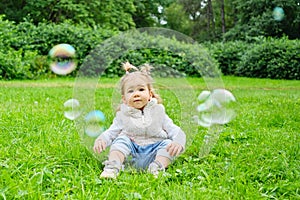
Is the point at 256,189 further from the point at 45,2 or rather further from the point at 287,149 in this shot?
the point at 45,2

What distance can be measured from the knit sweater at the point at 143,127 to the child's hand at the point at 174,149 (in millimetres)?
114

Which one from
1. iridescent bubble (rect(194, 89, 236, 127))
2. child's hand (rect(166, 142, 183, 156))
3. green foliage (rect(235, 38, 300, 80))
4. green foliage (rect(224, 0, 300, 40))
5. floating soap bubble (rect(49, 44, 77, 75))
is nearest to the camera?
child's hand (rect(166, 142, 183, 156))

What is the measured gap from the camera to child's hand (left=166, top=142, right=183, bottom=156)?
250 cm

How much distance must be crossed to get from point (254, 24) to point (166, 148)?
19.7 meters

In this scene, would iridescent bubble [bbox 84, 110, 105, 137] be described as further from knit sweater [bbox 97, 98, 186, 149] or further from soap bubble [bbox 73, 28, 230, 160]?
knit sweater [bbox 97, 98, 186, 149]

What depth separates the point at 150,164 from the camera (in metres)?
2.47

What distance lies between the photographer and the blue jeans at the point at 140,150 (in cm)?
251

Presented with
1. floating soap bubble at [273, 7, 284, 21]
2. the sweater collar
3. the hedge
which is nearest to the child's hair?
Answer: the sweater collar

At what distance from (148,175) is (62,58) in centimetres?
907

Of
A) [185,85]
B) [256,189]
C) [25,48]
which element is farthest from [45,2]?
[256,189]

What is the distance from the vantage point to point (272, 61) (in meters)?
13.7

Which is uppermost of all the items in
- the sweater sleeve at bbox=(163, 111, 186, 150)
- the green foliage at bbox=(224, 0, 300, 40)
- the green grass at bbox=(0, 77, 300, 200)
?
the green foliage at bbox=(224, 0, 300, 40)

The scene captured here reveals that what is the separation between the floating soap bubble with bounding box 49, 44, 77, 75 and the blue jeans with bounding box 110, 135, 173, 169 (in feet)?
26.7

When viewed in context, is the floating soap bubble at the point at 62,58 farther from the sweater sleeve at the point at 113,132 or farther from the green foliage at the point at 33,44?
the sweater sleeve at the point at 113,132
